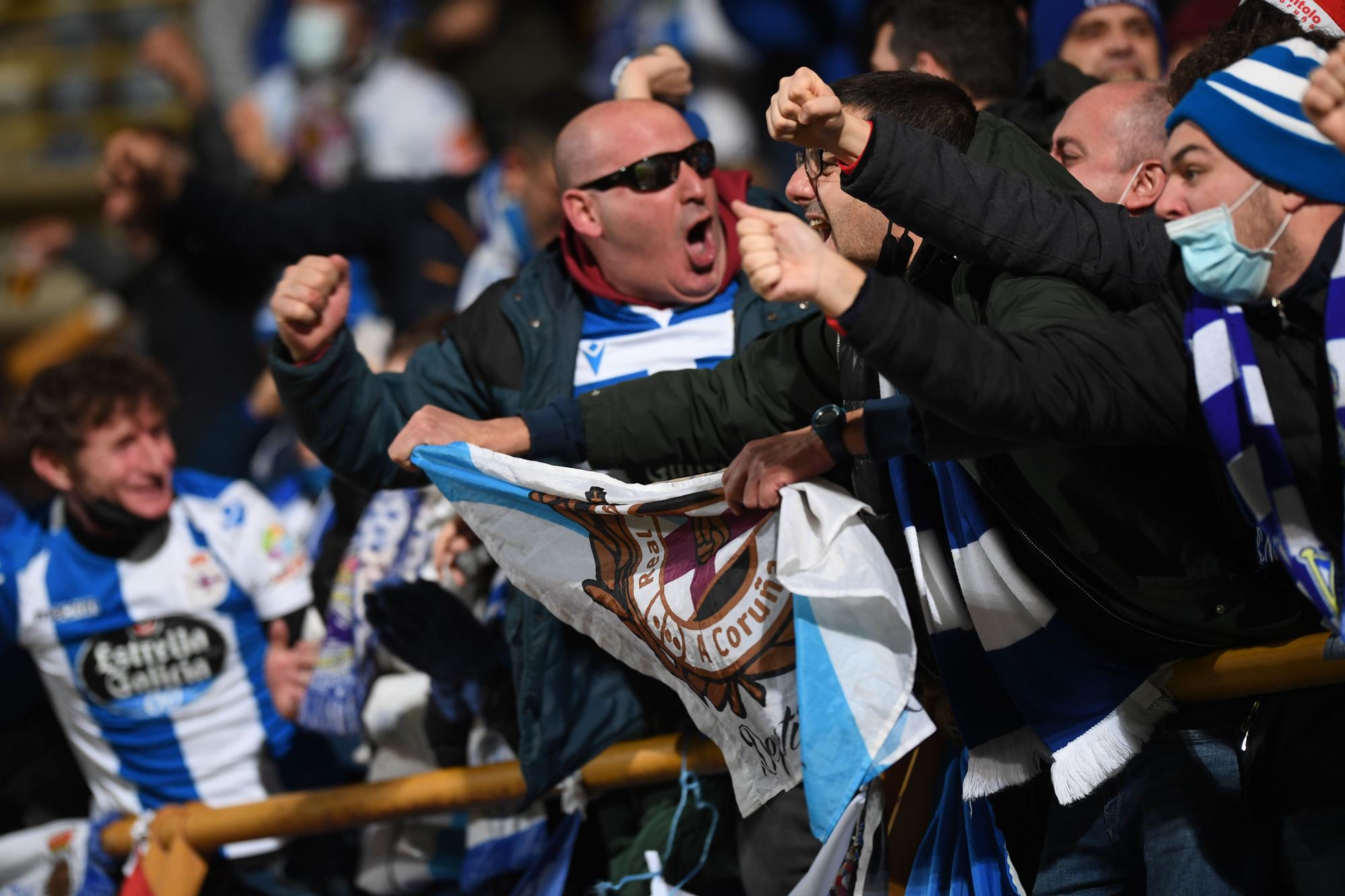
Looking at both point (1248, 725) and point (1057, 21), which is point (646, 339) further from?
point (1057, 21)

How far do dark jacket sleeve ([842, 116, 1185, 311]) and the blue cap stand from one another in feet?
6.85

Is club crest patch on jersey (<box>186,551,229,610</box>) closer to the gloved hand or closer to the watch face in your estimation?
the gloved hand

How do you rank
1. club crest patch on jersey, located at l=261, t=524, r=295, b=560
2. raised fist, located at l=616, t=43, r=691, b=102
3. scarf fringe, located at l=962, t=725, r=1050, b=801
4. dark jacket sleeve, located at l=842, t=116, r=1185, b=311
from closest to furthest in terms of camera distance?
dark jacket sleeve, located at l=842, t=116, r=1185, b=311
scarf fringe, located at l=962, t=725, r=1050, b=801
raised fist, located at l=616, t=43, r=691, b=102
club crest patch on jersey, located at l=261, t=524, r=295, b=560

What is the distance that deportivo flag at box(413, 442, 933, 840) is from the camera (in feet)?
8.34

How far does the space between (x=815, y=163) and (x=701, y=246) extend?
36.2 inches

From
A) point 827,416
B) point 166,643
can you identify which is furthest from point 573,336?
point 166,643

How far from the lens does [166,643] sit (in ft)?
13.4

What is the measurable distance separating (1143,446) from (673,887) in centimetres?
161

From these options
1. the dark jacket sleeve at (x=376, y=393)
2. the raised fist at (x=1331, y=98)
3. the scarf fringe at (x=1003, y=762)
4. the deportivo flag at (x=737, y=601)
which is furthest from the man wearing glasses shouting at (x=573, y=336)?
the raised fist at (x=1331, y=98)

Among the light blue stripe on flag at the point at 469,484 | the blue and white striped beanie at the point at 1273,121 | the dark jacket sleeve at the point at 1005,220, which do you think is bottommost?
the light blue stripe on flag at the point at 469,484

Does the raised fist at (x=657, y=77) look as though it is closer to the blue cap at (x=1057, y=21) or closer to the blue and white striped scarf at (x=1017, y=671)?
the blue cap at (x=1057, y=21)

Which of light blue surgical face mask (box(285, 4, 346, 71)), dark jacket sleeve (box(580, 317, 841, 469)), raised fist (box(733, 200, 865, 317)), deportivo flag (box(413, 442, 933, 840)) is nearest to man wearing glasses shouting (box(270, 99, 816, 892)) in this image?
dark jacket sleeve (box(580, 317, 841, 469))

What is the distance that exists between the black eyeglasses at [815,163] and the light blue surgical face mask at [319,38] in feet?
16.4

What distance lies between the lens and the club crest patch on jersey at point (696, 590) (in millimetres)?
2809
